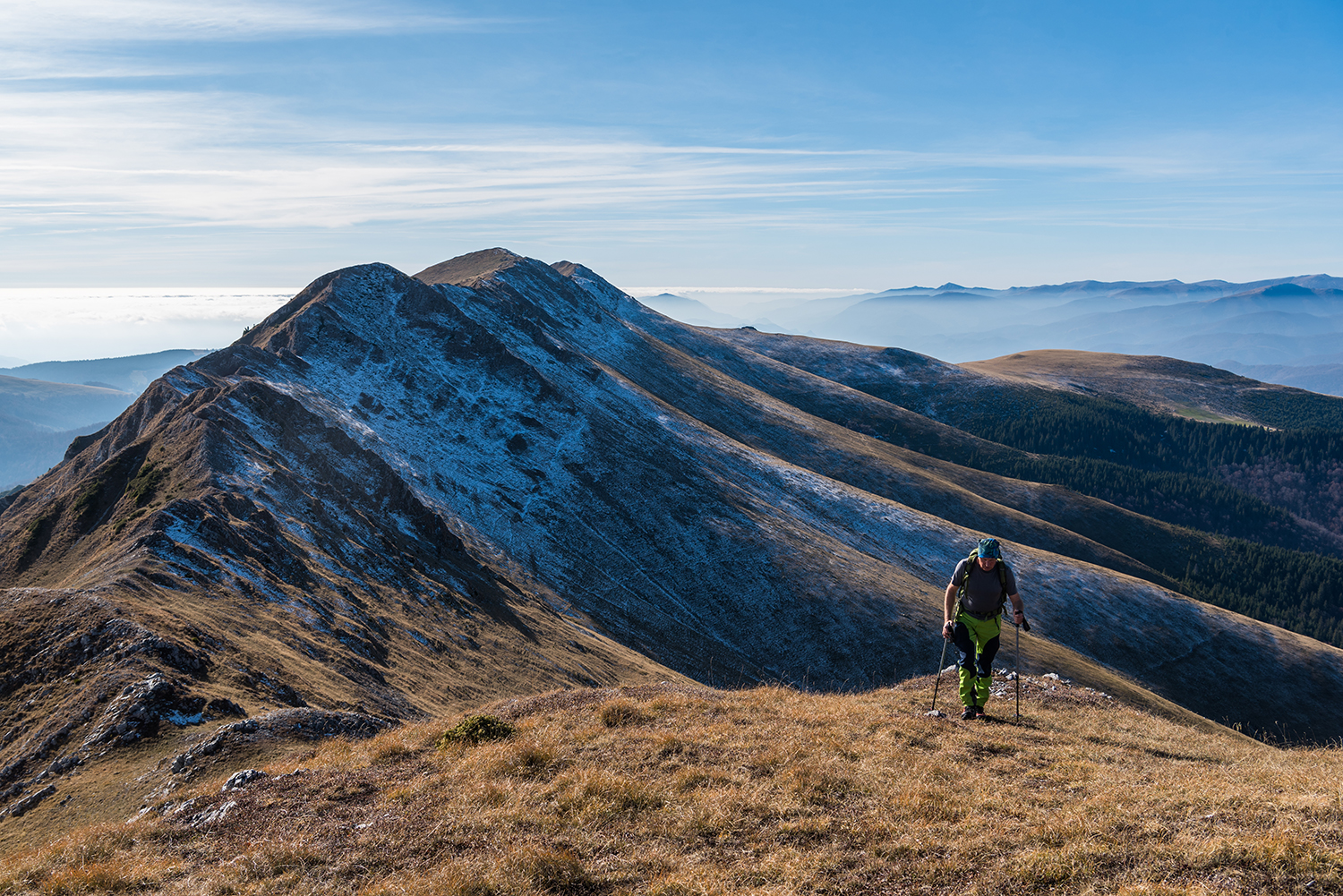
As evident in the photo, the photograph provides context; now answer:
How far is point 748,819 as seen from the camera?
10414 millimetres

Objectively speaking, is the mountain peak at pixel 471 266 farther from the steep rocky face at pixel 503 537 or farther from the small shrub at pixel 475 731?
the small shrub at pixel 475 731

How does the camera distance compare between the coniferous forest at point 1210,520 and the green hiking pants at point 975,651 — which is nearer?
the green hiking pants at point 975,651

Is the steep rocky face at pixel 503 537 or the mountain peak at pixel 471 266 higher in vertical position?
the mountain peak at pixel 471 266

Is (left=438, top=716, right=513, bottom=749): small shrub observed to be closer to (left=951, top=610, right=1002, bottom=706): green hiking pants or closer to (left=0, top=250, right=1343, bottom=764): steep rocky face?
(left=0, top=250, right=1343, bottom=764): steep rocky face

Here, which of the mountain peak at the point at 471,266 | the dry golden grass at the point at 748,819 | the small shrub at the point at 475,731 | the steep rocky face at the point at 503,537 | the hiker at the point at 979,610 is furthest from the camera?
the mountain peak at the point at 471,266

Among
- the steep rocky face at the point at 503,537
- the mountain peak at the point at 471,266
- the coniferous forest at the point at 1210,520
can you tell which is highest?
the mountain peak at the point at 471,266

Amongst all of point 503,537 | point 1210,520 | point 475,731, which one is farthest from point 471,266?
point 1210,520

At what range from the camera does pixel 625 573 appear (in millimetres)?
60719

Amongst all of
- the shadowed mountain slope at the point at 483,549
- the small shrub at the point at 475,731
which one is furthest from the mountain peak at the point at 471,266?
the small shrub at the point at 475,731

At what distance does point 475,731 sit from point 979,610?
10903 mm

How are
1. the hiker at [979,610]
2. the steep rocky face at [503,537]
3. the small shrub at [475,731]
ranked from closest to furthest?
the small shrub at [475,731], the hiker at [979,610], the steep rocky face at [503,537]

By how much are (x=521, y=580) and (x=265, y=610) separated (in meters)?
25.8

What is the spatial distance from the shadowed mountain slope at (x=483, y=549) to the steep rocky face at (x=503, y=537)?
0.77 ft

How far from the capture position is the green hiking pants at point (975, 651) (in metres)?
15.0
